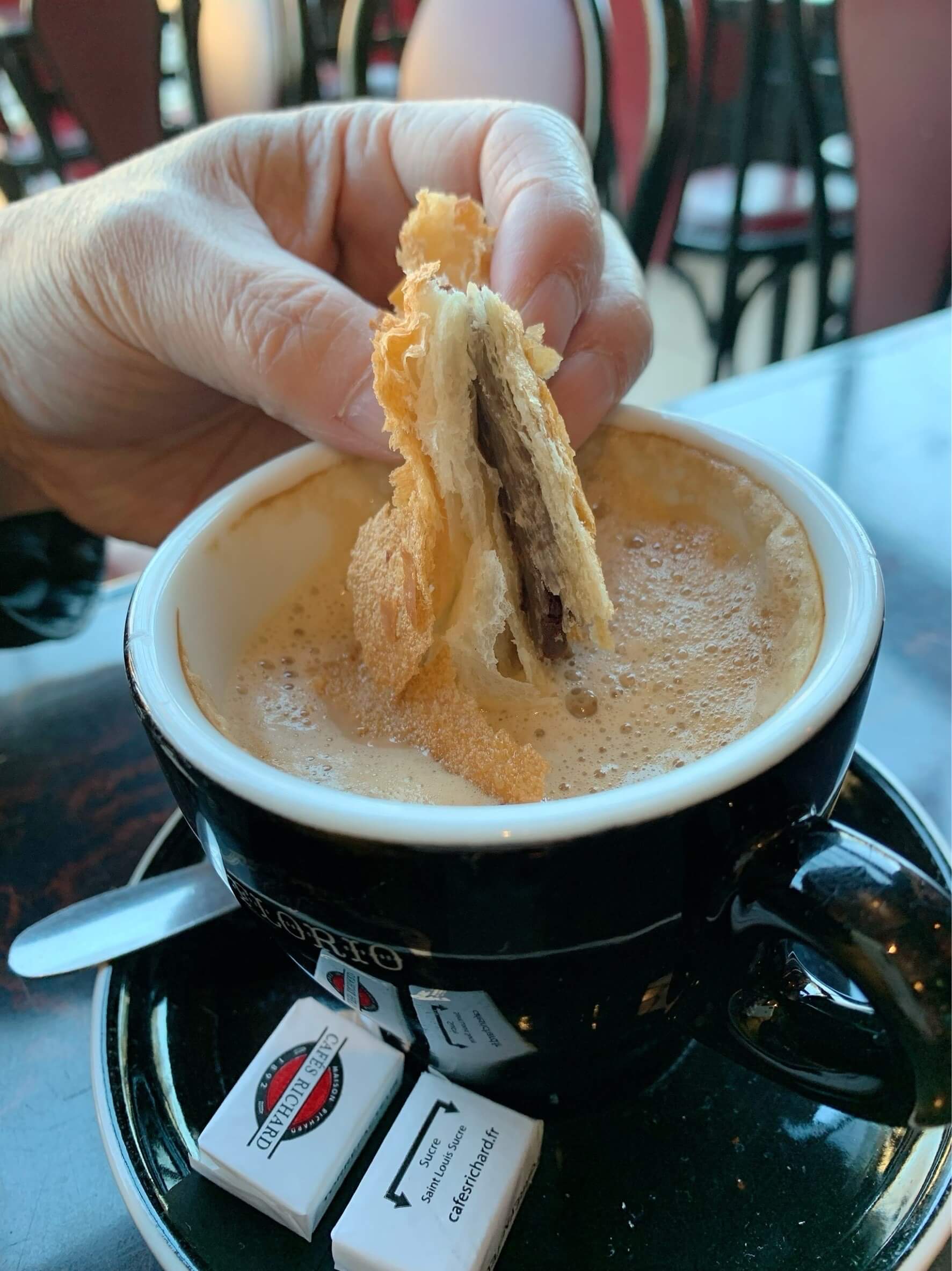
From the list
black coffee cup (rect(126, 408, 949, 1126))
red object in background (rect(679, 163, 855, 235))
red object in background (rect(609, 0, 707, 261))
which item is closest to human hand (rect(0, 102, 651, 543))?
black coffee cup (rect(126, 408, 949, 1126))

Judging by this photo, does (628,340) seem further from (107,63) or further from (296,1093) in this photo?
(107,63)

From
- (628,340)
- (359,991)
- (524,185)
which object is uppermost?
(524,185)

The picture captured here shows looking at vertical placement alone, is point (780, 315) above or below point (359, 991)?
below

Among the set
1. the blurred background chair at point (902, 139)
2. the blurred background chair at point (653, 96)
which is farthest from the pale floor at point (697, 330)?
the blurred background chair at point (902, 139)

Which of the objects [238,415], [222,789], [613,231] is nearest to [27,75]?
[238,415]

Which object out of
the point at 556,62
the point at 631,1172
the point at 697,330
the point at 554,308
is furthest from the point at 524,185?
the point at 697,330

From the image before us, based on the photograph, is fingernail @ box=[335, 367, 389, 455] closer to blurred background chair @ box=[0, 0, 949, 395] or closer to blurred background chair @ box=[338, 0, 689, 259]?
blurred background chair @ box=[338, 0, 689, 259]

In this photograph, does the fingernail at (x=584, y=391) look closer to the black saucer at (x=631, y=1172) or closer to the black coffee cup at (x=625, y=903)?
the black coffee cup at (x=625, y=903)

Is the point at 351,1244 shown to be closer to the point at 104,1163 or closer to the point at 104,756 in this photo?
the point at 104,1163
